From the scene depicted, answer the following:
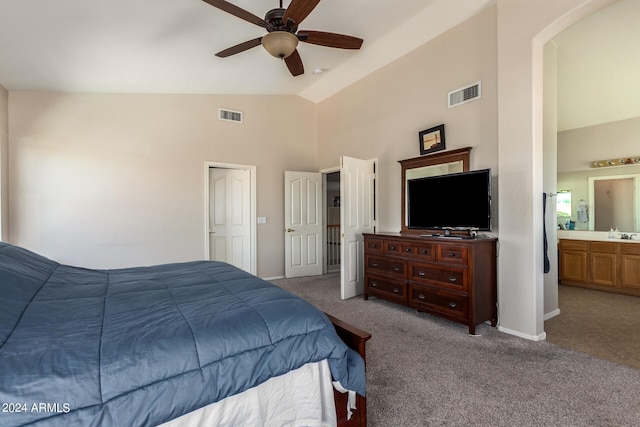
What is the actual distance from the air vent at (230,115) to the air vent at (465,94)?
11.0 feet

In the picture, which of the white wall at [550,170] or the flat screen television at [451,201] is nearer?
the flat screen television at [451,201]

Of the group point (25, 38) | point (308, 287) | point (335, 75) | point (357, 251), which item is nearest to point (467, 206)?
point (357, 251)

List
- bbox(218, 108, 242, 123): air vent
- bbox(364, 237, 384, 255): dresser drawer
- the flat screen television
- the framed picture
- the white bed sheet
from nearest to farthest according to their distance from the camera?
the white bed sheet
the flat screen television
the framed picture
bbox(364, 237, 384, 255): dresser drawer
bbox(218, 108, 242, 123): air vent

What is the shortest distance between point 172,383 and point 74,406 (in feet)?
0.90

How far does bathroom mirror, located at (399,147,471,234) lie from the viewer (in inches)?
138

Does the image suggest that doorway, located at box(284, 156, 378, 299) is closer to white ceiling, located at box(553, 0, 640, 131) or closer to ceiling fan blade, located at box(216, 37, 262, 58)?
ceiling fan blade, located at box(216, 37, 262, 58)

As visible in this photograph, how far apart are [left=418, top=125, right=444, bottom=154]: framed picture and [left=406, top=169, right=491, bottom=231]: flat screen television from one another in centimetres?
41

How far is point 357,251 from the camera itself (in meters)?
4.44

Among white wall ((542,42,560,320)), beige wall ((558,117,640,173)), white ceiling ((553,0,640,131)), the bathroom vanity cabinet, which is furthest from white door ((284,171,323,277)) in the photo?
beige wall ((558,117,640,173))

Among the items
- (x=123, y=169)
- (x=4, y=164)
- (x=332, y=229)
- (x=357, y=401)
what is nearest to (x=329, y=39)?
(x=357, y=401)

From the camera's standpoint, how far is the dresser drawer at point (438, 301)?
3.01 meters

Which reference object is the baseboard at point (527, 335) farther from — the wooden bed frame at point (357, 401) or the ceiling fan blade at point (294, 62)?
the ceiling fan blade at point (294, 62)

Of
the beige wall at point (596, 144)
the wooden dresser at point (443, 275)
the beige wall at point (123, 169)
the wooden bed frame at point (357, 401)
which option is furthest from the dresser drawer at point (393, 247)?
the beige wall at point (596, 144)

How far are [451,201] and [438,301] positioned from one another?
3.59 ft
